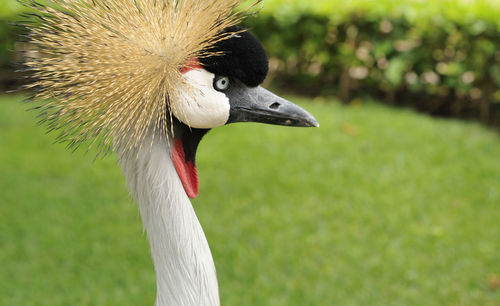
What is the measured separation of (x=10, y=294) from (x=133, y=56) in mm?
1961

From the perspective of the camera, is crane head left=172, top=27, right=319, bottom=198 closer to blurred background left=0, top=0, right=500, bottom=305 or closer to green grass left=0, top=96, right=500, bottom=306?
blurred background left=0, top=0, right=500, bottom=305

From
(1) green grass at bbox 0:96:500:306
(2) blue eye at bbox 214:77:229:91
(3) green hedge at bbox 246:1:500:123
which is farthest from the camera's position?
(3) green hedge at bbox 246:1:500:123

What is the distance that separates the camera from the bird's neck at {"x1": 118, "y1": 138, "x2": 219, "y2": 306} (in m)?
1.20

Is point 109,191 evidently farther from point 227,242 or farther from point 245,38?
point 245,38

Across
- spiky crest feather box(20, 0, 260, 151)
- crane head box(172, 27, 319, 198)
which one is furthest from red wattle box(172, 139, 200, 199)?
spiky crest feather box(20, 0, 260, 151)

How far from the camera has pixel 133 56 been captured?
3.48 feet

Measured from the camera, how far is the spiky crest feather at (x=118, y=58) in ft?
3.49

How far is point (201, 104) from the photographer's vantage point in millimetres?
1127

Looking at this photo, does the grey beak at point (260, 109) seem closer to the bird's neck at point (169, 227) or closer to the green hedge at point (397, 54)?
the bird's neck at point (169, 227)

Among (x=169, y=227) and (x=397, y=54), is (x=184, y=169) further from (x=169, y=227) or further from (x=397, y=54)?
(x=397, y=54)

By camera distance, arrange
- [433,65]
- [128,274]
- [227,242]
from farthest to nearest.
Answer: [433,65] → [227,242] → [128,274]

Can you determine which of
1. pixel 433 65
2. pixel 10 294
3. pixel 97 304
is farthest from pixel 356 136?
pixel 10 294

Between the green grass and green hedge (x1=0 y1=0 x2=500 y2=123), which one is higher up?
green hedge (x1=0 y1=0 x2=500 y2=123)

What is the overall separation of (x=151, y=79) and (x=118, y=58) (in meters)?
0.08
